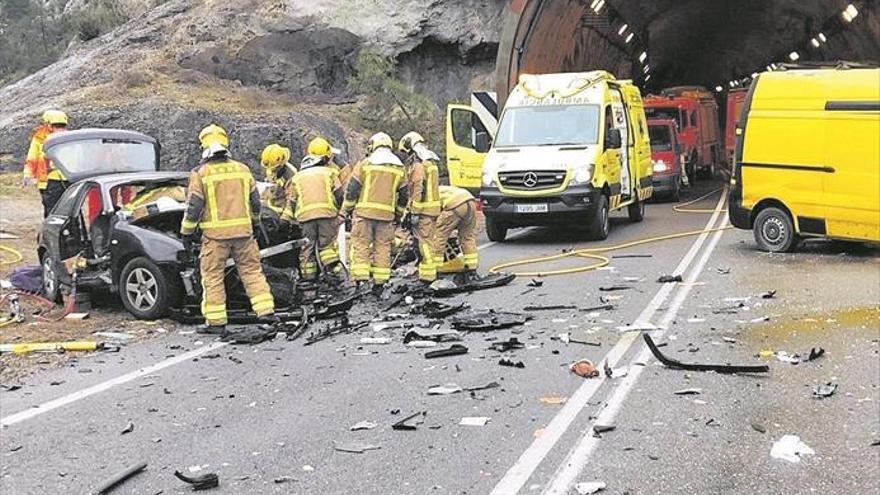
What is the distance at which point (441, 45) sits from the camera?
90.6 ft

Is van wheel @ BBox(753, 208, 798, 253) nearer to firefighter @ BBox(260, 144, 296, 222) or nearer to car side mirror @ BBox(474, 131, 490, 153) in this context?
car side mirror @ BBox(474, 131, 490, 153)

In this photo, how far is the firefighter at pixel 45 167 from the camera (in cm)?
1131

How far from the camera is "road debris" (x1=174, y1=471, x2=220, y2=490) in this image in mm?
4508

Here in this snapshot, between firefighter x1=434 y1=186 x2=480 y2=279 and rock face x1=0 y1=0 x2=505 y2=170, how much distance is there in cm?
1072

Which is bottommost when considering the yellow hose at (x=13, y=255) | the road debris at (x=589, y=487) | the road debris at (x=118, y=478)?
the road debris at (x=589, y=487)

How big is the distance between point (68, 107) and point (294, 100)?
20.4 ft

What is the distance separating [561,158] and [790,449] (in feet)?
31.8

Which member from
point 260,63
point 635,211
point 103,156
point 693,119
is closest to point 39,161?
point 103,156

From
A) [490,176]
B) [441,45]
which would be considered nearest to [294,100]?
[441,45]

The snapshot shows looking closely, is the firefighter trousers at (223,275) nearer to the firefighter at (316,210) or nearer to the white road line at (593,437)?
the firefighter at (316,210)

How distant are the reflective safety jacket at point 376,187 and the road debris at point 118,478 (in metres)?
5.24

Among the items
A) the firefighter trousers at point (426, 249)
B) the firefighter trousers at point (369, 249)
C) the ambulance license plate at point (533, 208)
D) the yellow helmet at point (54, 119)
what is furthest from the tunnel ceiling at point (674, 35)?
the firefighter trousers at point (369, 249)

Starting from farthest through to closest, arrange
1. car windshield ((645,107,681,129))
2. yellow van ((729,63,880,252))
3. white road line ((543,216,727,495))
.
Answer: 1. car windshield ((645,107,681,129))
2. yellow van ((729,63,880,252))
3. white road line ((543,216,727,495))

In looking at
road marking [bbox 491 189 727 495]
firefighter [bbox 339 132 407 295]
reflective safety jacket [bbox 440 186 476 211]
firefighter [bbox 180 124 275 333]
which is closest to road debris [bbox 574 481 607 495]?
road marking [bbox 491 189 727 495]
